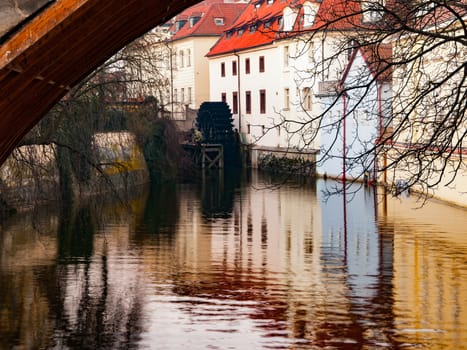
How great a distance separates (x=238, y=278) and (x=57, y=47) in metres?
12.6

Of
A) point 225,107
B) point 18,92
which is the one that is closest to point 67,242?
point 18,92

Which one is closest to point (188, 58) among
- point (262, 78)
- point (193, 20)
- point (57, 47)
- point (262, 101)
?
point (193, 20)

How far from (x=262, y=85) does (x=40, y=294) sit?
35717 millimetres

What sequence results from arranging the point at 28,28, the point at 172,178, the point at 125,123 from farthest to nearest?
the point at 172,178 → the point at 125,123 → the point at 28,28

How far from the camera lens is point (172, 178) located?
41969mm

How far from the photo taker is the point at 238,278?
17266mm

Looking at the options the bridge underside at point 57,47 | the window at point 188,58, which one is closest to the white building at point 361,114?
the bridge underside at point 57,47

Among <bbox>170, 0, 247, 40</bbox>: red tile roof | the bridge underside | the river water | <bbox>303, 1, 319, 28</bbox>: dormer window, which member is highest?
<bbox>170, 0, 247, 40</bbox>: red tile roof

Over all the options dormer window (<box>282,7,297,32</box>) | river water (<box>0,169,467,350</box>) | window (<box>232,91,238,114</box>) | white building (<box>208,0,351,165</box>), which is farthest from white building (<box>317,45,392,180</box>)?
window (<box>232,91,238,114</box>)

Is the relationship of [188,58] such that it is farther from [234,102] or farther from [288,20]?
[288,20]

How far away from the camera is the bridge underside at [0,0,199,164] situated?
4.50 m

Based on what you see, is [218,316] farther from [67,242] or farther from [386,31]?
[67,242]

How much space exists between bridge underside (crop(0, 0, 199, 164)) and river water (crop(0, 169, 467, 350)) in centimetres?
488

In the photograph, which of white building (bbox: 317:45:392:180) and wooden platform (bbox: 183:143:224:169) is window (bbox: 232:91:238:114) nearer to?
wooden platform (bbox: 183:143:224:169)
